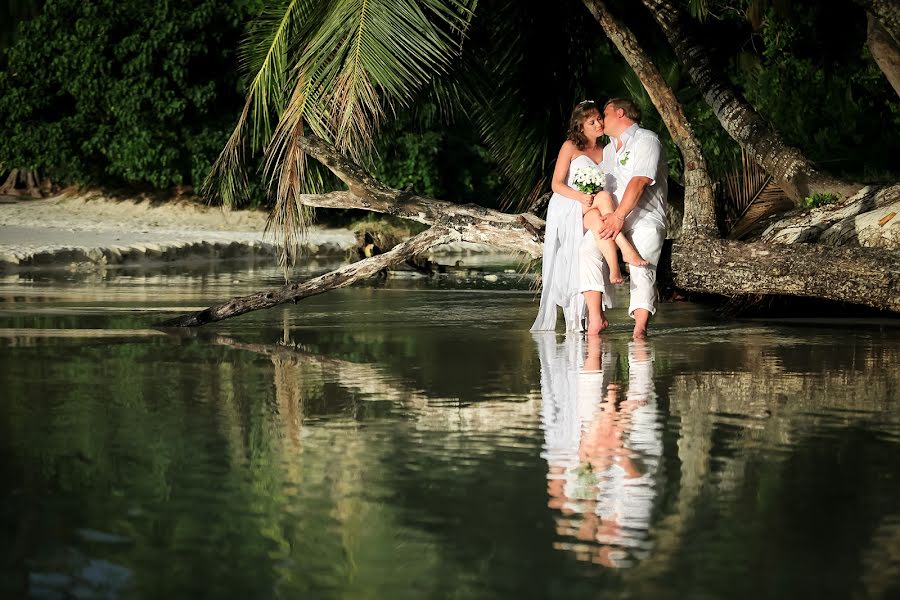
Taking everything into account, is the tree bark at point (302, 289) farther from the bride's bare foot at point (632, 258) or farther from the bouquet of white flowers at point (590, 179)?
the bride's bare foot at point (632, 258)

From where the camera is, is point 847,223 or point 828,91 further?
point 828,91

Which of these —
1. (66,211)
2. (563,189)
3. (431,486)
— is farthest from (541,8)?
(66,211)

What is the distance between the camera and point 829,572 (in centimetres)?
375

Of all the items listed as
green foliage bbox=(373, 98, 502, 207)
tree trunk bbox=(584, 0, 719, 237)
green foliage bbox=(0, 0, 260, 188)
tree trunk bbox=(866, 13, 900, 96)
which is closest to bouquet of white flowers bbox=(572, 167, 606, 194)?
tree trunk bbox=(584, 0, 719, 237)

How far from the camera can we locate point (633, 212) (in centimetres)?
1045

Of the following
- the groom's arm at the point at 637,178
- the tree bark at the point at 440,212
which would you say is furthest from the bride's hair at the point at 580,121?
the tree bark at the point at 440,212

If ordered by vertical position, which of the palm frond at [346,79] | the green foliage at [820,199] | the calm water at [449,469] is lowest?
the calm water at [449,469]

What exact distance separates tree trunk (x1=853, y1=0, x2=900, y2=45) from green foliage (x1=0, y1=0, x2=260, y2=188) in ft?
56.6

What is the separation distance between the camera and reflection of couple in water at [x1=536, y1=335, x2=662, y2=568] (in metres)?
4.10

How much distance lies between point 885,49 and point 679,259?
4.06 meters

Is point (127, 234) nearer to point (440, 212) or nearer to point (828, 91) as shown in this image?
point (828, 91)

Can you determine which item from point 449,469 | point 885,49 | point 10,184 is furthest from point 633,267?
point 10,184

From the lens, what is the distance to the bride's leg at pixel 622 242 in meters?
10.3

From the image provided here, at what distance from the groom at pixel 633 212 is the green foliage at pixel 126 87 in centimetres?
1795
